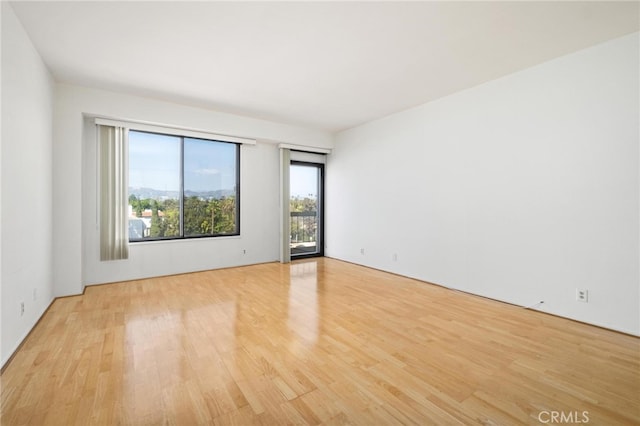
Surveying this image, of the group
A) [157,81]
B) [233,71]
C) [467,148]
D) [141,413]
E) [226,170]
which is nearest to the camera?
[141,413]

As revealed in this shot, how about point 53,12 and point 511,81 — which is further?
point 511,81

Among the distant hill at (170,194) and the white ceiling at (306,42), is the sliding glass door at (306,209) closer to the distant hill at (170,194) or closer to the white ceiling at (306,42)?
the distant hill at (170,194)

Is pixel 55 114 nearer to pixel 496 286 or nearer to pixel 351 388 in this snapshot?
pixel 351 388

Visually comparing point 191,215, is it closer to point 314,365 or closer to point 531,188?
point 314,365

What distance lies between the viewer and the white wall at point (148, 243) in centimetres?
359

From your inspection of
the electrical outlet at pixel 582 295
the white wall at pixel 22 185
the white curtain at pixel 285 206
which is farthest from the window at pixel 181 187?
the electrical outlet at pixel 582 295

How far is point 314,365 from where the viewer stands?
80.4 inches

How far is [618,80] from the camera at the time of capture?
262cm

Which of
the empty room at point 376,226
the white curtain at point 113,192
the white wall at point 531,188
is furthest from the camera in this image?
the white curtain at point 113,192

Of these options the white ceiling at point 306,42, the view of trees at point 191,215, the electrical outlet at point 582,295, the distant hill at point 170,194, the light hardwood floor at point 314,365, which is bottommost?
the light hardwood floor at point 314,365

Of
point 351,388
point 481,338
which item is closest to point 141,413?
point 351,388

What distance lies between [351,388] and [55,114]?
15.1 ft

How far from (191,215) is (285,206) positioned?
5.75 ft

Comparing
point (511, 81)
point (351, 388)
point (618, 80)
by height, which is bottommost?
point (351, 388)
